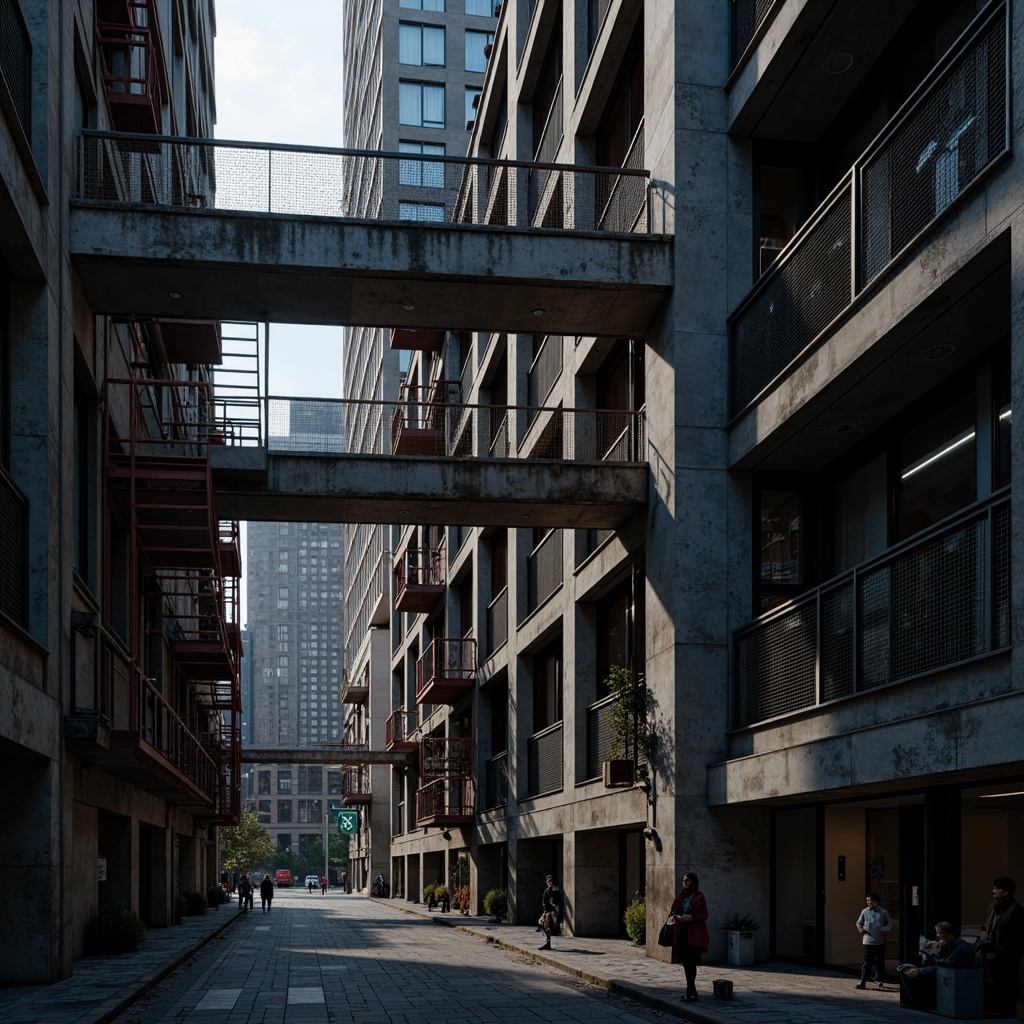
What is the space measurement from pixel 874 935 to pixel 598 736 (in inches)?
402

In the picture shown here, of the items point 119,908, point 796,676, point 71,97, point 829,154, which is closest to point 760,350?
point 829,154

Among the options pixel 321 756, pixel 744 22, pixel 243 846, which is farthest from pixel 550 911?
pixel 243 846

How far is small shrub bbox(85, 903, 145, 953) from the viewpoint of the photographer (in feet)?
72.5

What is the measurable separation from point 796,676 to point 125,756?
31.7 feet

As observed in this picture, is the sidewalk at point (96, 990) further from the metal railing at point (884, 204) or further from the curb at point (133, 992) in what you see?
the metal railing at point (884, 204)

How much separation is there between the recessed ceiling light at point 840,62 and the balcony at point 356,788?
201 feet

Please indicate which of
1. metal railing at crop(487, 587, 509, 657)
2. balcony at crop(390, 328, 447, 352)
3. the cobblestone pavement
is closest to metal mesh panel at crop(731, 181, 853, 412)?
the cobblestone pavement

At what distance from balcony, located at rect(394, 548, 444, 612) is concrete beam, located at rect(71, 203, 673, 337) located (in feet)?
88.5

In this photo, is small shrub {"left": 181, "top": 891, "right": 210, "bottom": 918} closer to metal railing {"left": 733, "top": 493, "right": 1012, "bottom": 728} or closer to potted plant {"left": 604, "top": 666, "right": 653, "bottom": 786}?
potted plant {"left": 604, "top": 666, "right": 653, "bottom": 786}

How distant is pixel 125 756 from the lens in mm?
19734

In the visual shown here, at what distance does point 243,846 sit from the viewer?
356ft

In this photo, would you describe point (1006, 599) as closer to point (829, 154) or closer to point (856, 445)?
point (856, 445)

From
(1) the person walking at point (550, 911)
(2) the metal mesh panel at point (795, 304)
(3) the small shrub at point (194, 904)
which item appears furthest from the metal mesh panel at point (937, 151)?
(3) the small shrub at point (194, 904)

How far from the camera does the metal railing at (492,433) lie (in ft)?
74.5
